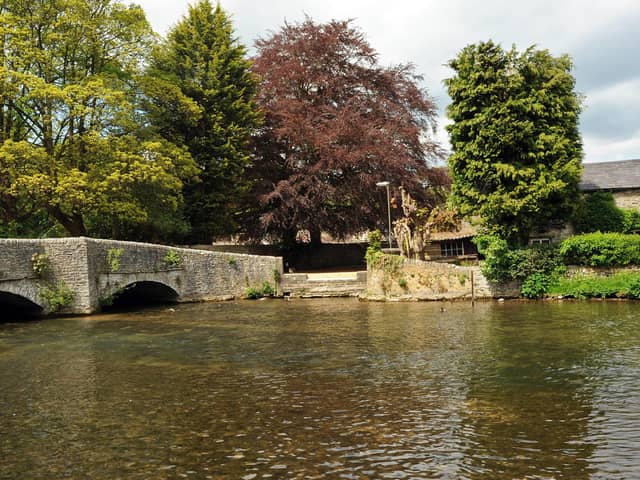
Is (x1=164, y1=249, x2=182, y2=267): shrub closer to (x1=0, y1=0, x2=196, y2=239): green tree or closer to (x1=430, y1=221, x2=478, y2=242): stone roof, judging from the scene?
(x1=0, y1=0, x2=196, y2=239): green tree

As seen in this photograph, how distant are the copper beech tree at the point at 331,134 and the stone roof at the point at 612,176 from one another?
367 inches

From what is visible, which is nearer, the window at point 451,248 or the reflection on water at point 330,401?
the reflection on water at point 330,401

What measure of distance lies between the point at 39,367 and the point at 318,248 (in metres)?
25.9

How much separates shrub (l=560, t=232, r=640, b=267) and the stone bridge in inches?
552

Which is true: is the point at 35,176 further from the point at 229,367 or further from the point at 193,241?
the point at 229,367

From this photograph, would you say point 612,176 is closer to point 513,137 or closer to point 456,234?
point 513,137

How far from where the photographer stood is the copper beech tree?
3241 centimetres

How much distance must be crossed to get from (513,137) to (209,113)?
17589mm

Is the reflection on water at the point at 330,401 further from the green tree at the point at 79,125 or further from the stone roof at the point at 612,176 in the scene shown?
the stone roof at the point at 612,176

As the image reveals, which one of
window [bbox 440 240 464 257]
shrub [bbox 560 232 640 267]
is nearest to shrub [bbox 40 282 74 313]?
shrub [bbox 560 232 640 267]

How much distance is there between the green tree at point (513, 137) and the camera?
77.2 ft

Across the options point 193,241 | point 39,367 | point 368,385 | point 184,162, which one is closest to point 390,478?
point 368,385

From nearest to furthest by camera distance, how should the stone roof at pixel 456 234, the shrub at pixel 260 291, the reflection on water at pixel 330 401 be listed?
the reflection on water at pixel 330 401 < the shrub at pixel 260 291 < the stone roof at pixel 456 234

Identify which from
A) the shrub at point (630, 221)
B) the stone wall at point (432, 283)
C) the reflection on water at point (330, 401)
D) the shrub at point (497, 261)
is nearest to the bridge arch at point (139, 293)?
the reflection on water at point (330, 401)
